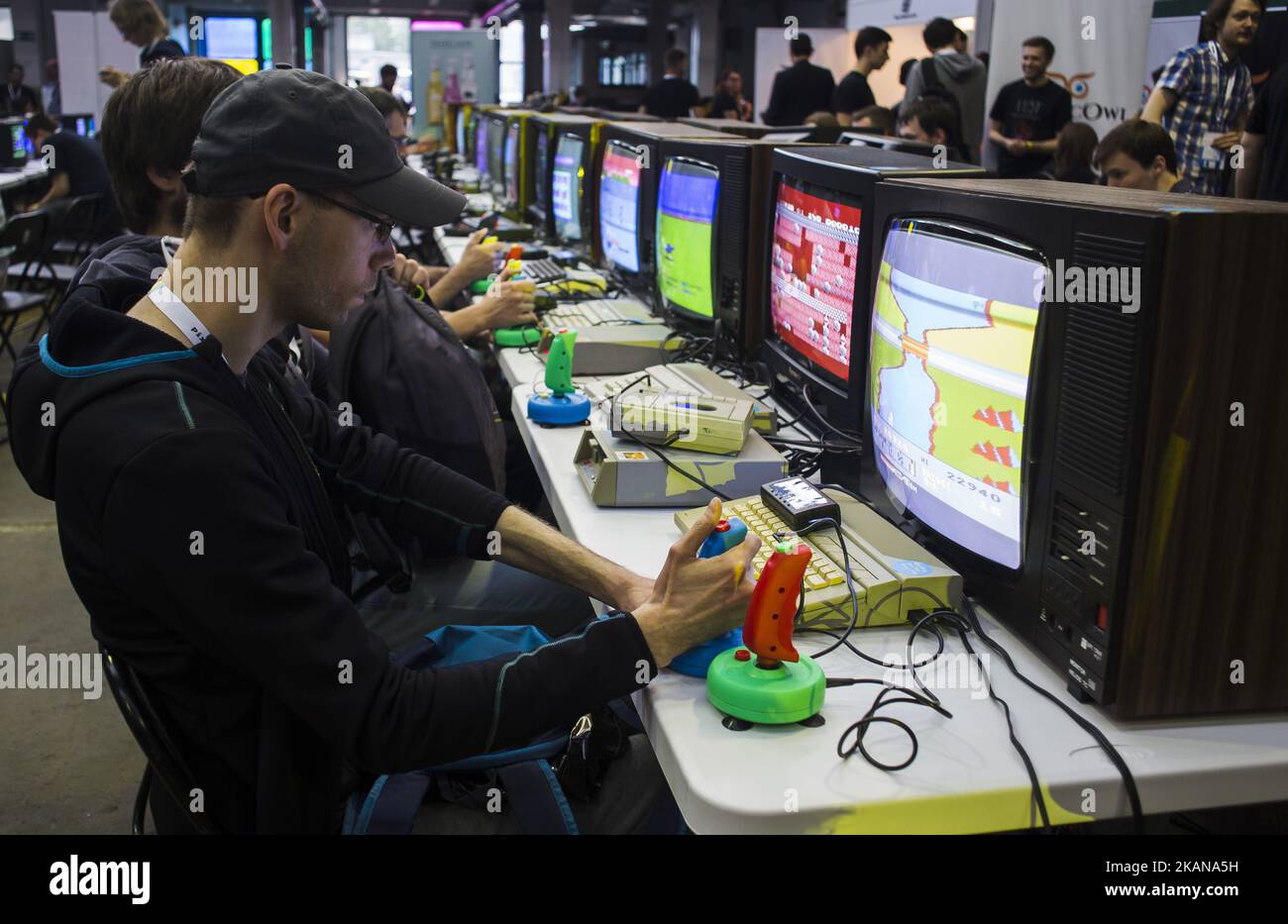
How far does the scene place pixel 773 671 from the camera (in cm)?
114

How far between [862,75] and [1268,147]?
10.3 feet

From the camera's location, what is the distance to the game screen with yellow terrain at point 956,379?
122 centimetres

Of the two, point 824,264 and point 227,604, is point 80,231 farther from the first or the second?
point 227,604

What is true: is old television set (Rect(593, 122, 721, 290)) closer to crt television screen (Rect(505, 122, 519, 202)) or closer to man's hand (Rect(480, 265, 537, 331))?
man's hand (Rect(480, 265, 537, 331))

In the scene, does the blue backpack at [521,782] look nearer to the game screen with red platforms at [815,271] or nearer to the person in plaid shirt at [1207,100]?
the game screen with red platforms at [815,271]

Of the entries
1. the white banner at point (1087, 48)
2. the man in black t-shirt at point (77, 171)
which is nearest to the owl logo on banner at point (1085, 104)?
the white banner at point (1087, 48)

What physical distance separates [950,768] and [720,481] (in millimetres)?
730

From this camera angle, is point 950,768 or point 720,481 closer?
point 950,768

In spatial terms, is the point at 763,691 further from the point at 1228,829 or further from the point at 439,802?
the point at 1228,829

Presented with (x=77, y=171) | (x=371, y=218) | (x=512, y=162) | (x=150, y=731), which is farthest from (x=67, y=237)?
(x=150, y=731)

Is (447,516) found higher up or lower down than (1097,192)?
lower down
